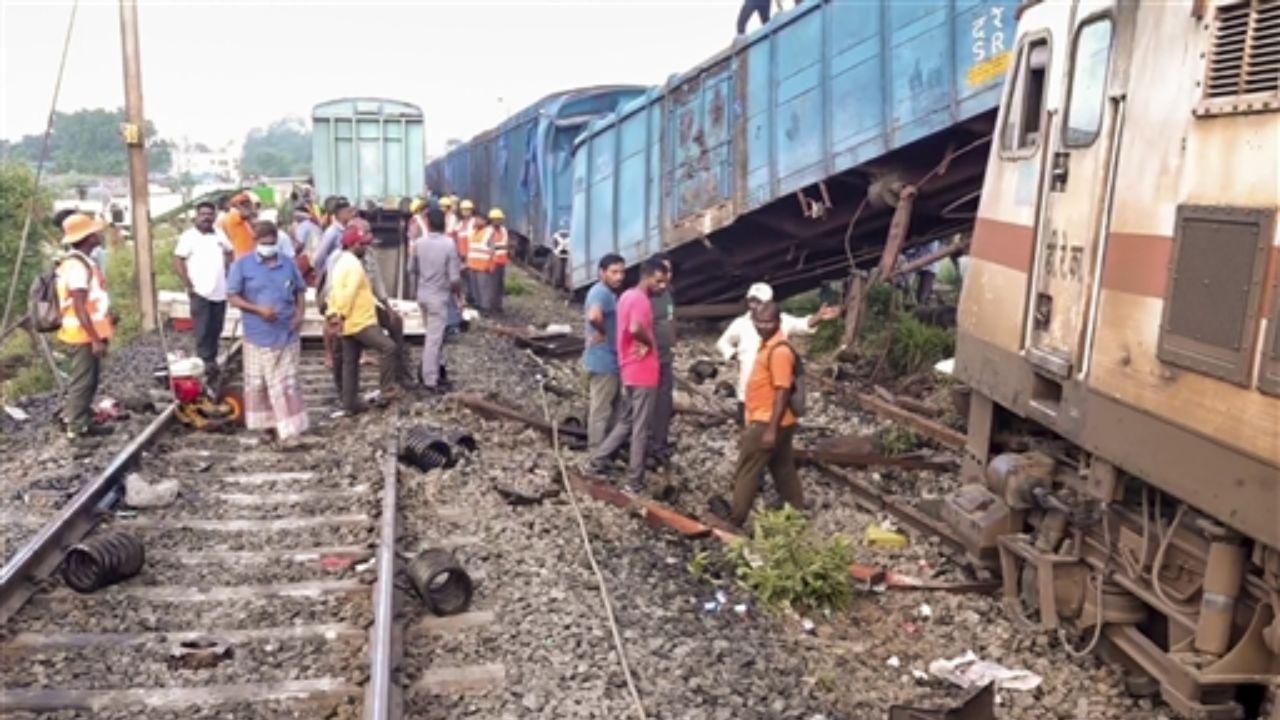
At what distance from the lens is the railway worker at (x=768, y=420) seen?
7.17m

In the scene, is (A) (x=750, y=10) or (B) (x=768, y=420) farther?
(A) (x=750, y=10)

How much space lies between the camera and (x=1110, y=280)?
4.83m

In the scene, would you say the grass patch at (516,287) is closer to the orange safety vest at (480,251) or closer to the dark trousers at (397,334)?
the orange safety vest at (480,251)

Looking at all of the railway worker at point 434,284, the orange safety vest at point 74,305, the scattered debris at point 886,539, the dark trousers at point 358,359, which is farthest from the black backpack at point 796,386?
the orange safety vest at point 74,305

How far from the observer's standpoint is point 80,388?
9.15 meters

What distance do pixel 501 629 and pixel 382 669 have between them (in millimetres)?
865

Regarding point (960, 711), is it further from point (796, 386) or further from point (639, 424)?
point (639, 424)

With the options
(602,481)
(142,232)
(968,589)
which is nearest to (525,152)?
(142,232)

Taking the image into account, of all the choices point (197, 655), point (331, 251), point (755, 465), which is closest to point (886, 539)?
point (755, 465)

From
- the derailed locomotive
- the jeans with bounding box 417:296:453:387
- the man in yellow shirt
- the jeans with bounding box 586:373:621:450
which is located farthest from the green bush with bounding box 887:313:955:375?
the derailed locomotive

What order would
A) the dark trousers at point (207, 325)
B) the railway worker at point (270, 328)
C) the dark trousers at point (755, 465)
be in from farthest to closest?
the dark trousers at point (207, 325), the railway worker at point (270, 328), the dark trousers at point (755, 465)

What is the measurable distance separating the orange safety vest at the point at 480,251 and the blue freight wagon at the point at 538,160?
6.77 feet

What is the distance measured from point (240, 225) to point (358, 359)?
8.20 ft

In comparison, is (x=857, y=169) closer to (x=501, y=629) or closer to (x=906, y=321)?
(x=906, y=321)
